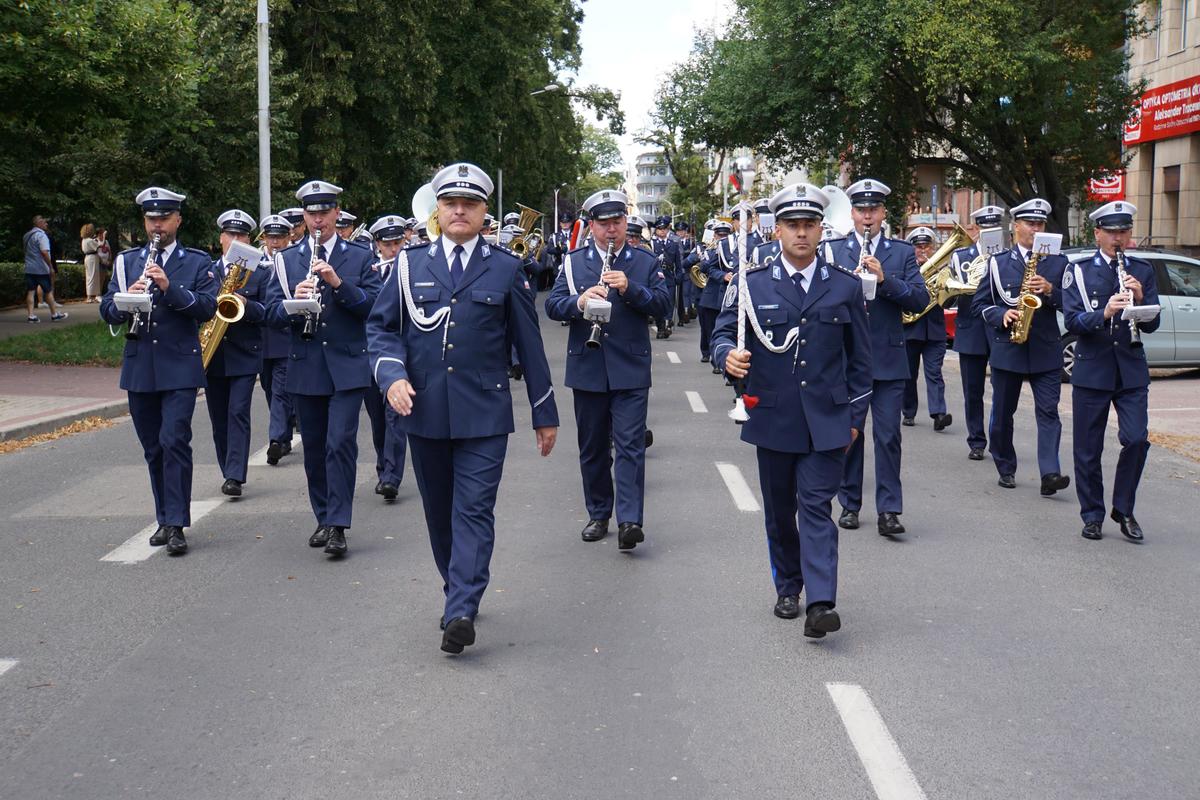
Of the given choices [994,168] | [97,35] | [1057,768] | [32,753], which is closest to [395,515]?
[32,753]

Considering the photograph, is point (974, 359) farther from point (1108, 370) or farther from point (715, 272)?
point (715, 272)

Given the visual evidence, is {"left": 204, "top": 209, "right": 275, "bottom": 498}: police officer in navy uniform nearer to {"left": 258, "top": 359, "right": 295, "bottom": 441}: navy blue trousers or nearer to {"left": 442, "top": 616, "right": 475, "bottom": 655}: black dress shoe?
{"left": 258, "top": 359, "right": 295, "bottom": 441}: navy blue trousers

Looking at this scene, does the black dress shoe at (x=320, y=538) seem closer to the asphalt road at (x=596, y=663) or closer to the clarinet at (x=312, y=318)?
the asphalt road at (x=596, y=663)

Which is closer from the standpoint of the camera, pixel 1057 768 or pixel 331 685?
pixel 1057 768

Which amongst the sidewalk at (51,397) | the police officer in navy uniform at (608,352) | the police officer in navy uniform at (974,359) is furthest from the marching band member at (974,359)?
the sidewalk at (51,397)

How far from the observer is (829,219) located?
703cm

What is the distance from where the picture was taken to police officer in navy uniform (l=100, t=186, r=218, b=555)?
8.20m

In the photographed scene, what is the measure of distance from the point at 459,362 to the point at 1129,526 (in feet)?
15.4

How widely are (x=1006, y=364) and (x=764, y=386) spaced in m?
4.60

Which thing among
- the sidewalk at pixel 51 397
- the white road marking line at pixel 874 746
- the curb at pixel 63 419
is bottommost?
the white road marking line at pixel 874 746

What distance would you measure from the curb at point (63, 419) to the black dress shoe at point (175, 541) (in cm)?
494

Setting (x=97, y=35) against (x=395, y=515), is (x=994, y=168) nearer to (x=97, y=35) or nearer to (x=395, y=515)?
(x=97, y=35)

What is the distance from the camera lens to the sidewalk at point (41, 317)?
23.8 meters

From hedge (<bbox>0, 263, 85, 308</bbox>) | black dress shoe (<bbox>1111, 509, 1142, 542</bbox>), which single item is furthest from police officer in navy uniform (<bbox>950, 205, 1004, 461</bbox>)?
hedge (<bbox>0, 263, 85, 308</bbox>)
